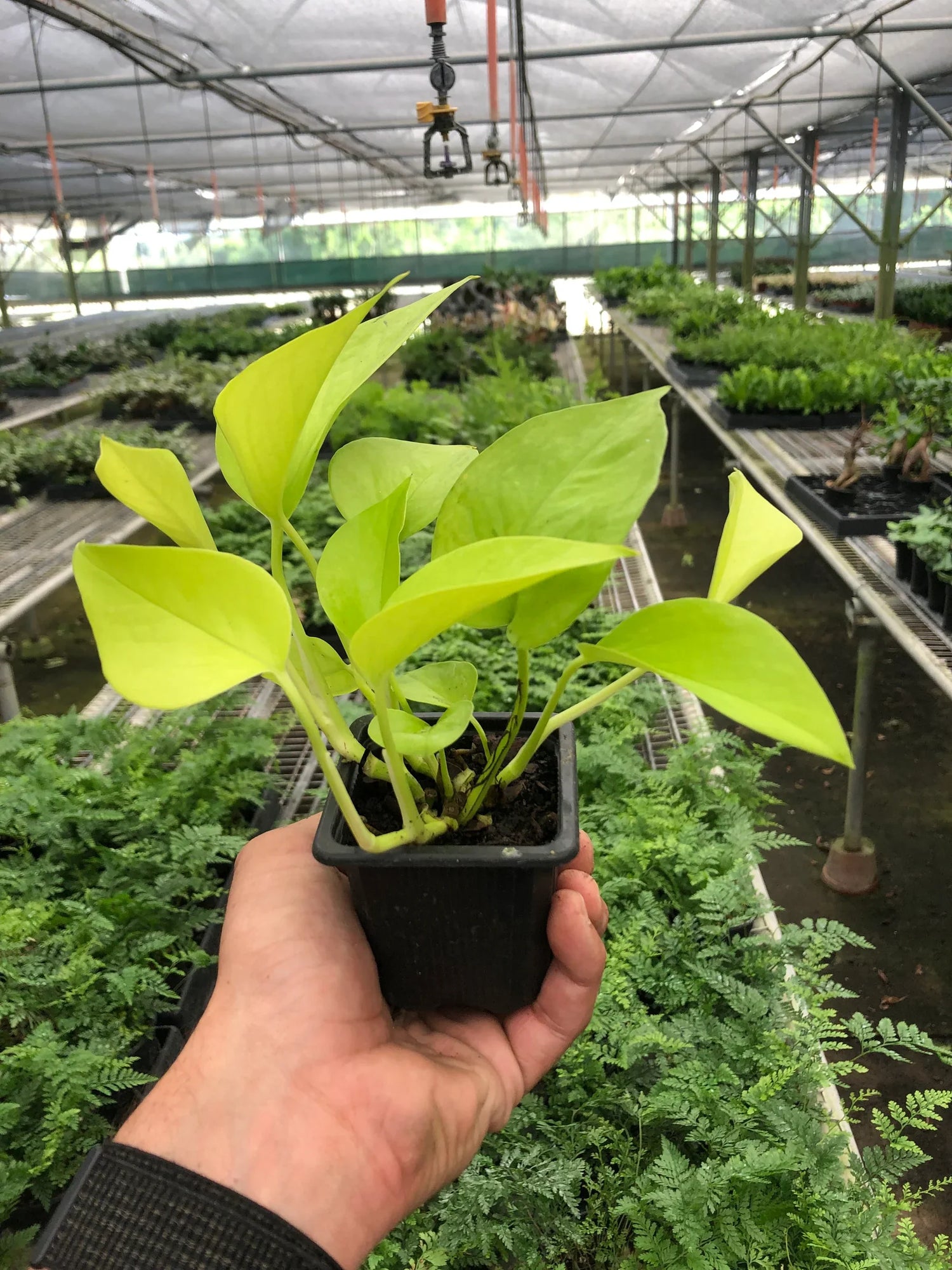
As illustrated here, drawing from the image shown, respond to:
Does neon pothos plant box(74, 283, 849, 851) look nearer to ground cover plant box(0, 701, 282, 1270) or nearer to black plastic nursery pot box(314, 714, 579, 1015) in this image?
black plastic nursery pot box(314, 714, 579, 1015)

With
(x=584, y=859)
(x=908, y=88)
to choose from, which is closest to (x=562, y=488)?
(x=584, y=859)

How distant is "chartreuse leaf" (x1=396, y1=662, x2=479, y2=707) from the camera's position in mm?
729

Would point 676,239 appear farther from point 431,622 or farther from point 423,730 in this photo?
point 431,622

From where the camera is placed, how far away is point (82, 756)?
1.97m

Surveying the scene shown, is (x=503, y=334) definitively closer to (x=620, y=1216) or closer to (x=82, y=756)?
(x=82, y=756)

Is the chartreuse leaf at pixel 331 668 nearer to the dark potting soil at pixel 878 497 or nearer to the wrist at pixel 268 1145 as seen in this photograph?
the wrist at pixel 268 1145

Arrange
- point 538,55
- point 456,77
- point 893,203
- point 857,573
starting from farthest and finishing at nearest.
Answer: point 893,203, point 538,55, point 456,77, point 857,573

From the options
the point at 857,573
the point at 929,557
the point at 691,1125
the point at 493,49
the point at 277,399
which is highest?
the point at 493,49

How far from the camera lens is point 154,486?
630 millimetres

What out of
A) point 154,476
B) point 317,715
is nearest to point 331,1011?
point 317,715

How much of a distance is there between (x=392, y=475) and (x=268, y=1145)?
0.55 m

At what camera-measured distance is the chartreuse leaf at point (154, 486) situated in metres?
0.60

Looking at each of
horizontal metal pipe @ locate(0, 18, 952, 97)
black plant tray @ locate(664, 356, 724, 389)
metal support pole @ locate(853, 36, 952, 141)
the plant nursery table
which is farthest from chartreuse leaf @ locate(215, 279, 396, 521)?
horizontal metal pipe @ locate(0, 18, 952, 97)

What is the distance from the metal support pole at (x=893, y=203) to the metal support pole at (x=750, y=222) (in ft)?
11.4
